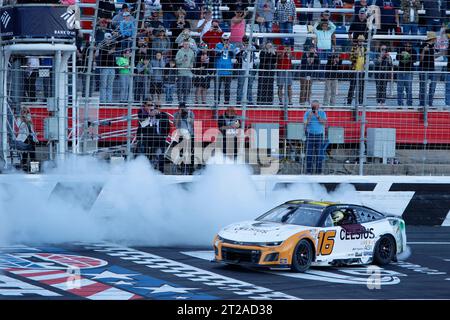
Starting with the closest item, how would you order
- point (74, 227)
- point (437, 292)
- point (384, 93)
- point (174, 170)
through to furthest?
point (437, 292), point (74, 227), point (174, 170), point (384, 93)

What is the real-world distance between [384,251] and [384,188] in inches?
138

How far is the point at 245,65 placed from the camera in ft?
57.8

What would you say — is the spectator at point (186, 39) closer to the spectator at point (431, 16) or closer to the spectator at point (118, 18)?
the spectator at point (118, 18)

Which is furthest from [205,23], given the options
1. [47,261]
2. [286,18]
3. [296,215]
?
[47,261]

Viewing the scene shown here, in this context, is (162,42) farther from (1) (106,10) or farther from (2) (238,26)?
(2) (238,26)

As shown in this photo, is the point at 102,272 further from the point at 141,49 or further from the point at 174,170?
the point at 141,49

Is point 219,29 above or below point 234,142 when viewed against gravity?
above

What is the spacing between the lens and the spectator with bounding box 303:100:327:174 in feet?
55.9

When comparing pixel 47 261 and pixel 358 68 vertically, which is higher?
pixel 358 68

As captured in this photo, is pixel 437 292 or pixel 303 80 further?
Result: pixel 303 80

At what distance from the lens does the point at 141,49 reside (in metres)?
17.3

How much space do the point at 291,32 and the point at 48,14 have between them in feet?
15.1

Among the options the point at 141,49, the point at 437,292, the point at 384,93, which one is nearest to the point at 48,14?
the point at 141,49

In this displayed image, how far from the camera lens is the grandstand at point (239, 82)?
16797 millimetres
